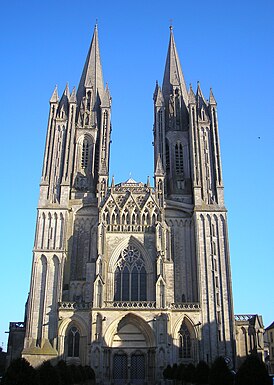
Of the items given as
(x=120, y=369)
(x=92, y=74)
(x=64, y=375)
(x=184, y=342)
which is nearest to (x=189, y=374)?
(x=64, y=375)

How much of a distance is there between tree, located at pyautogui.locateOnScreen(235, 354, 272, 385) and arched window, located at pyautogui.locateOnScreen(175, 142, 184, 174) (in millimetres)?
27254

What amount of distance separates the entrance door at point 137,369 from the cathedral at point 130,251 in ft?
0.27

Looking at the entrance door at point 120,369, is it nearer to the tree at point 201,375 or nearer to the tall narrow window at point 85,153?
the tree at point 201,375

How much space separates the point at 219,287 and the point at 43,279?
1526 centimetres

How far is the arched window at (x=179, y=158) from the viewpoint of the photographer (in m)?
45.4

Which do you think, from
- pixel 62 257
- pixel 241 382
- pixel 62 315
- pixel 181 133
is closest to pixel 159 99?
pixel 181 133

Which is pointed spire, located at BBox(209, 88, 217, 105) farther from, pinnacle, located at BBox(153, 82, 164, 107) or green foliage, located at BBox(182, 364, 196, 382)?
green foliage, located at BBox(182, 364, 196, 382)

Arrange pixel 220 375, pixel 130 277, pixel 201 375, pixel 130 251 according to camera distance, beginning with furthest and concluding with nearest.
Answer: pixel 130 251 < pixel 130 277 < pixel 201 375 < pixel 220 375

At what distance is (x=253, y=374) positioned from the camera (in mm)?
19375

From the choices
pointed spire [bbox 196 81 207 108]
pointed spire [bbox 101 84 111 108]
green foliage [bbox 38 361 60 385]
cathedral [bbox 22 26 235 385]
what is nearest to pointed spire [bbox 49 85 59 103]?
cathedral [bbox 22 26 235 385]

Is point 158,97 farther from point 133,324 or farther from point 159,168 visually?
point 133,324

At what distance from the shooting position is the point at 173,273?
38938mm

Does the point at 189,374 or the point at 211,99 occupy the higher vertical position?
the point at 211,99

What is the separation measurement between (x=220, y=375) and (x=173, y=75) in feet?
124
